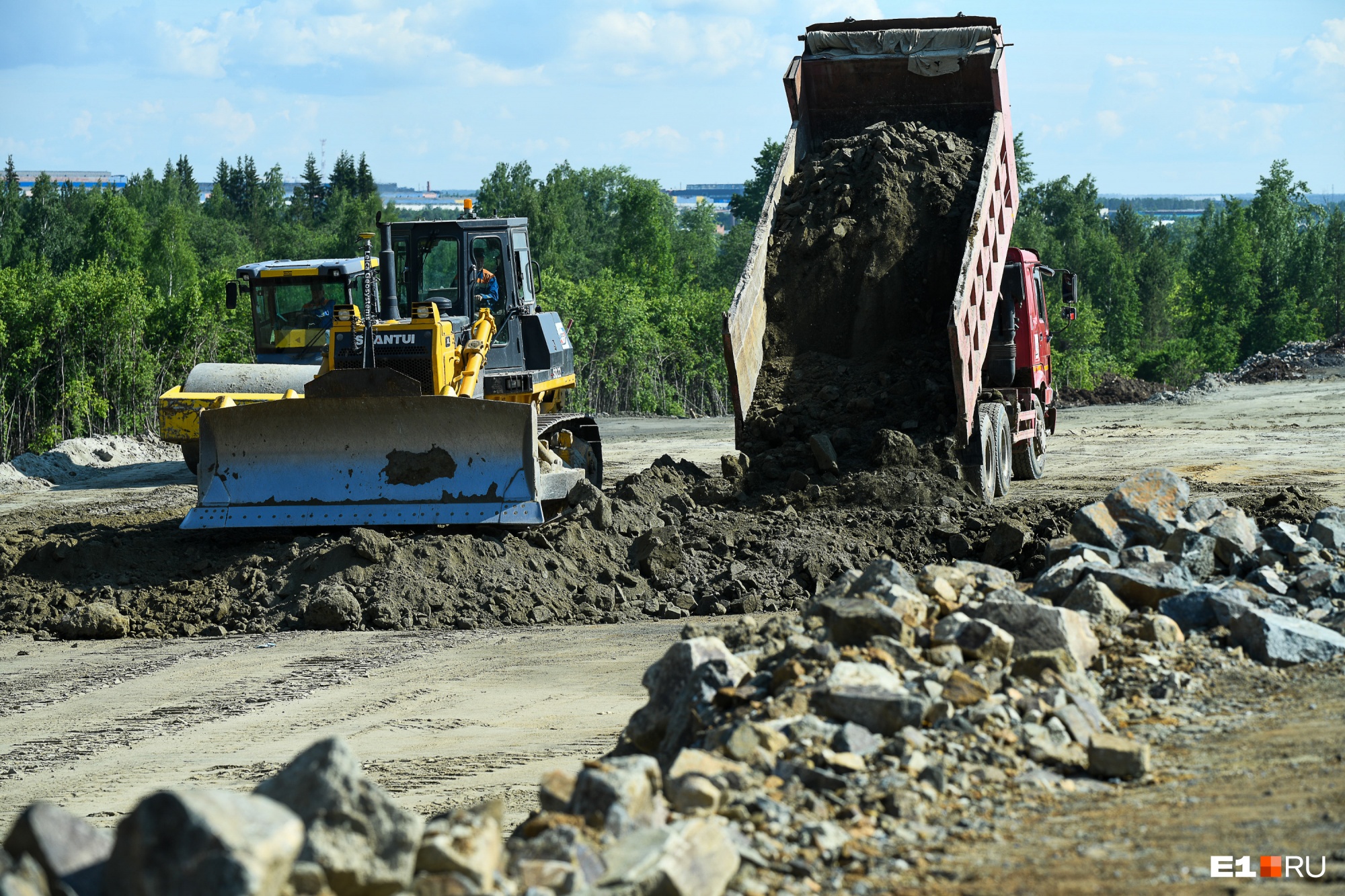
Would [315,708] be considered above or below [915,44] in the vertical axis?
below

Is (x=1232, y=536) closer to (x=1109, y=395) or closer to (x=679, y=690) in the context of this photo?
(x=679, y=690)

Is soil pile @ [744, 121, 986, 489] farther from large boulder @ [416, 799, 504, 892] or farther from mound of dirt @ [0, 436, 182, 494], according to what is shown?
mound of dirt @ [0, 436, 182, 494]

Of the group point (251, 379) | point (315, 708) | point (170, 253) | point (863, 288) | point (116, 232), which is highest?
point (116, 232)

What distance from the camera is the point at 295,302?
1584cm

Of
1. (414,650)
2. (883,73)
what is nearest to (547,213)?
(883,73)

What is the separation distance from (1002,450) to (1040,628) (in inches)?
253

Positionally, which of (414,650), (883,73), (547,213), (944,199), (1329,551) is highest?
(547,213)

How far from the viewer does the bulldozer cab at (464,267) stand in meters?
10.8

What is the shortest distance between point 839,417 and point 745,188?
5577cm

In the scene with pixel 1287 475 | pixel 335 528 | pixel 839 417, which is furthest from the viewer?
pixel 1287 475

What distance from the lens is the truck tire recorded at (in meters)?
12.6

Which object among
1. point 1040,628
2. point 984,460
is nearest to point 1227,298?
point 984,460

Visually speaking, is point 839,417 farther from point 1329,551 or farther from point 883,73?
point 1329,551

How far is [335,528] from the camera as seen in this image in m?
8.91
